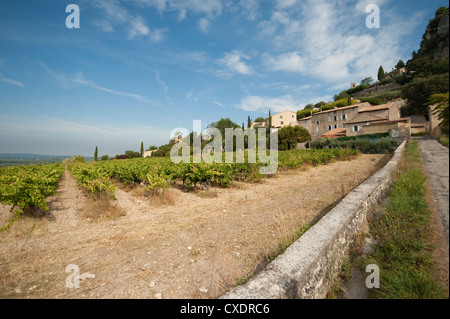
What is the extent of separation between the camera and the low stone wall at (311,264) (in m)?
1.66

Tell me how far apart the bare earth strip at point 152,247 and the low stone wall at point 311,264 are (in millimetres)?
824

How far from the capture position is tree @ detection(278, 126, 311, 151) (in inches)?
1281

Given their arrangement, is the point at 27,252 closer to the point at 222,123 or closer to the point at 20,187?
the point at 20,187

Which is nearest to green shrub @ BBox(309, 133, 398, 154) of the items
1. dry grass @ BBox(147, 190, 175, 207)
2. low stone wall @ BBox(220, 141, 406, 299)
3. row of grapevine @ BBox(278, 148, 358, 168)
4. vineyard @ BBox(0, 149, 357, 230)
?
row of grapevine @ BBox(278, 148, 358, 168)

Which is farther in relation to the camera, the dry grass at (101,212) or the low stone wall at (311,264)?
the dry grass at (101,212)

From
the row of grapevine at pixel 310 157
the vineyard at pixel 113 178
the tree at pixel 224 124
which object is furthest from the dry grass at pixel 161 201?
the tree at pixel 224 124

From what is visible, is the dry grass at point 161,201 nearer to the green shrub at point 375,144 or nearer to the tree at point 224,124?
the green shrub at point 375,144

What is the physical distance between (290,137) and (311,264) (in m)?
33.3

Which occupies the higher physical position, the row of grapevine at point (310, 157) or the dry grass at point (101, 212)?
the row of grapevine at point (310, 157)

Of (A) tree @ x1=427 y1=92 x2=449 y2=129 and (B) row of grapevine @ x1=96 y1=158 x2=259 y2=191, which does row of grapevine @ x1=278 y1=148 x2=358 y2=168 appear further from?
(A) tree @ x1=427 y1=92 x2=449 y2=129

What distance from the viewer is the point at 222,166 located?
838 centimetres

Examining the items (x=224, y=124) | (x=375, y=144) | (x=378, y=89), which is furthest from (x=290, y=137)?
(x=378, y=89)

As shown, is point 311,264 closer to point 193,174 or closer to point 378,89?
point 193,174
